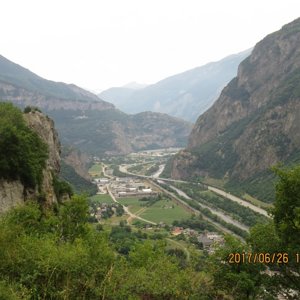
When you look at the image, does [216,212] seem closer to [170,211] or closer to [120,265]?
[170,211]

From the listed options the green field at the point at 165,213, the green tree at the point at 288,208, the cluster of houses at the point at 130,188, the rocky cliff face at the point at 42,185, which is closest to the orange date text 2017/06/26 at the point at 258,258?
the green tree at the point at 288,208

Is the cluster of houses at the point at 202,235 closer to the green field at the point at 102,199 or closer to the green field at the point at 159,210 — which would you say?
the green field at the point at 159,210

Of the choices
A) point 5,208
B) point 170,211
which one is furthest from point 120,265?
point 170,211

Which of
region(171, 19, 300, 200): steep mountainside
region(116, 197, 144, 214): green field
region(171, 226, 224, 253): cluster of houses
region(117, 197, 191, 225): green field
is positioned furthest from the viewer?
region(171, 19, 300, 200): steep mountainside

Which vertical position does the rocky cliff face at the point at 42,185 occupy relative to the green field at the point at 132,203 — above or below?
above

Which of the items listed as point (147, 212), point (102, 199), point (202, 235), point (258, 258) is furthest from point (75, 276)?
point (102, 199)

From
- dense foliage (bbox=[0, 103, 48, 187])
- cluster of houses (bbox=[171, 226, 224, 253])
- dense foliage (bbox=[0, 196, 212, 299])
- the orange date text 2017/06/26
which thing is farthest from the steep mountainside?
dense foliage (bbox=[0, 196, 212, 299])

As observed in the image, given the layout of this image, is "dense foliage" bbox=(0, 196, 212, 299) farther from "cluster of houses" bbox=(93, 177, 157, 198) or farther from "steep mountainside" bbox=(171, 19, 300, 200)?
"cluster of houses" bbox=(93, 177, 157, 198)
